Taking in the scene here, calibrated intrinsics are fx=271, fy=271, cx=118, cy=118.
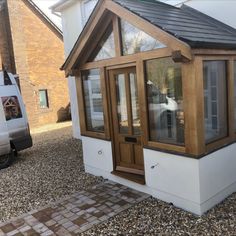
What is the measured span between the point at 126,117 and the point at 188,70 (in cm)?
195

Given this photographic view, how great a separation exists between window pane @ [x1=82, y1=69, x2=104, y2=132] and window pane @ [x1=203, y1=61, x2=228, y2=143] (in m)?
2.49

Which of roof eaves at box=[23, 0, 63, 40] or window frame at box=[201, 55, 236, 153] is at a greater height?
roof eaves at box=[23, 0, 63, 40]

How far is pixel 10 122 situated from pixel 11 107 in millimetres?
463

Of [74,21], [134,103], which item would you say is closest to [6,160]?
[134,103]

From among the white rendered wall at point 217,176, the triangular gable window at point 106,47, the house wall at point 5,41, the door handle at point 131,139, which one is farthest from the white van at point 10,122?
the house wall at point 5,41

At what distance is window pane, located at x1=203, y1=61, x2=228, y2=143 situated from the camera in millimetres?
4516

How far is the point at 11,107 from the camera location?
8242mm

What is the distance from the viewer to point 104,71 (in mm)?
5824

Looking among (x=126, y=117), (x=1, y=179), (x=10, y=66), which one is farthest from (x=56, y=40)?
(x=126, y=117)

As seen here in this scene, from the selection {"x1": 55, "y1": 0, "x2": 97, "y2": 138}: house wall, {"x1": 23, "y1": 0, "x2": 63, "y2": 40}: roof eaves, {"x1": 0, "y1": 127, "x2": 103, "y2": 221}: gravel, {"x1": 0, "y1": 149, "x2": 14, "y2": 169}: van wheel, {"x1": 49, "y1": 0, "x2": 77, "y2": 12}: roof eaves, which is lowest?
{"x1": 0, "y1": 127, "x2": 103, "y2": 221}: gravel

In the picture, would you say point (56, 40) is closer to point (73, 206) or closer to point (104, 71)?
point (104, 71)

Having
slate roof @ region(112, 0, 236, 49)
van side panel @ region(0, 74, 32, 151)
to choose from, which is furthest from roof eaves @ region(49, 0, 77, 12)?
slate roof @ region(112, 0, 236, 49)

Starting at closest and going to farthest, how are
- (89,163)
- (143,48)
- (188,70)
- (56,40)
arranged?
(188,70) < (143,48) < (89,163) < (56,40)

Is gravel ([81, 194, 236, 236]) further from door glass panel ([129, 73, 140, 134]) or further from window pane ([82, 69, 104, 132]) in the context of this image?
window pane ([82, 69, 104, 132])
